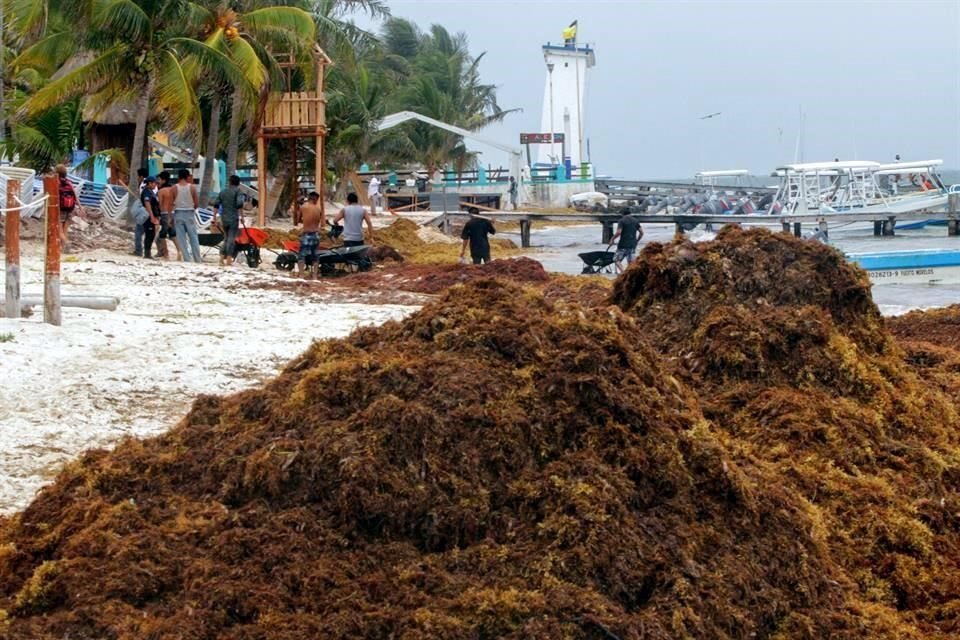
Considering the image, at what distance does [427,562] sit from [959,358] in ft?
23.2

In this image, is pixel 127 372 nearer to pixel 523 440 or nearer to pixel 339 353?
pixel 339 353

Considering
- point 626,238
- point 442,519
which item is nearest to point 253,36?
point 626,238

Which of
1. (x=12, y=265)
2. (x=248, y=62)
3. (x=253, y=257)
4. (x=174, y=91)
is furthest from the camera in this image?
(x=248, y=62)

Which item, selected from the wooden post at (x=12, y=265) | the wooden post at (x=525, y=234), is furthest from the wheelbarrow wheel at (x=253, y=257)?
the wooden post at (x=525, y=234)

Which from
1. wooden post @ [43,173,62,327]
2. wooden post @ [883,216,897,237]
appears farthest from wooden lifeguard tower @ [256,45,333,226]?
wooden post @ [883,216,897,237]

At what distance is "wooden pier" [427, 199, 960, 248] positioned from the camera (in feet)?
120

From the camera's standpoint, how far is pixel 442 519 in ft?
15.2

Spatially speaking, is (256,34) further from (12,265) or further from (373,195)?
(373,195)

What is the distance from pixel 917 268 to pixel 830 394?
13609 mm

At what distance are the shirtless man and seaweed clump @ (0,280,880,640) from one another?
13.1 meters

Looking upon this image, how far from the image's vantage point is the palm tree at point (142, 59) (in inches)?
865

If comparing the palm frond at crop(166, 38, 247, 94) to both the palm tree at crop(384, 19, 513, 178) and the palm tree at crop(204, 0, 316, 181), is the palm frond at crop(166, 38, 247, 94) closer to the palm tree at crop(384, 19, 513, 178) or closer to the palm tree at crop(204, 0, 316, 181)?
the palm tree at crop(204, 0, 316, 181)

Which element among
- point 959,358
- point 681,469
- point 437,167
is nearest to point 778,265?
point 959,358

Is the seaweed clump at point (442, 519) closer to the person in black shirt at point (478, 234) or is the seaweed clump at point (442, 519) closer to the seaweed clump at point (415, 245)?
the person in black shirt at point (478, 234)
